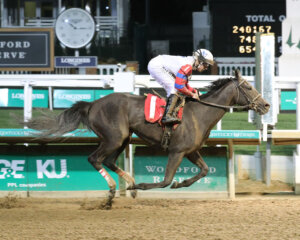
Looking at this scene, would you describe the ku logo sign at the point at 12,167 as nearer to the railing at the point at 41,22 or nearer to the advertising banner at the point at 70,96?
the advertising banner at the point at 70,96

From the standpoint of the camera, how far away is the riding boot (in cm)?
730

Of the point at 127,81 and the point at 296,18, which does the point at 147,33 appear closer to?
the point at 296,18

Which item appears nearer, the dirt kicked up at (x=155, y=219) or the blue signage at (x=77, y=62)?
the dirt kicked up at (x=155, y=219)

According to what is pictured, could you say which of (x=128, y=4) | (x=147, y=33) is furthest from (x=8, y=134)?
(x=128, y=4)

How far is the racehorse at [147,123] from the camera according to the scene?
740 centimetres

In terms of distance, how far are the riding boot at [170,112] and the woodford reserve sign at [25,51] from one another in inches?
132

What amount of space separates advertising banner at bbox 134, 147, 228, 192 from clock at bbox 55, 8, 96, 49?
10.1m

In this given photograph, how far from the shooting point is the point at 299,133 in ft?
26.6

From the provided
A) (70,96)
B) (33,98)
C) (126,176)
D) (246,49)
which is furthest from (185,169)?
(246,49)

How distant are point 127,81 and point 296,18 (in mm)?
3158

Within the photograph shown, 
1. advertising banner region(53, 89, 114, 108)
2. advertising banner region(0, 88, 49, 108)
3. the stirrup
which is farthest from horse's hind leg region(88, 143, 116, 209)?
advertising banner region(53, 89, 114, 108)

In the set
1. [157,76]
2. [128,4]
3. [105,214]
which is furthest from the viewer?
[128,4]

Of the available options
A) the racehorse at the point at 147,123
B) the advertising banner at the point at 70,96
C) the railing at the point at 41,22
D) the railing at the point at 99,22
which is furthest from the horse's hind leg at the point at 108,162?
the railing at the point at 41,22

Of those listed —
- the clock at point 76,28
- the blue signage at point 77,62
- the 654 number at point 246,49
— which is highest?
the clock at point 76,28
